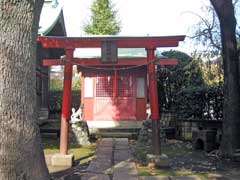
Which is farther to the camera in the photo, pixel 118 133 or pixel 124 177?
pixel 118 133

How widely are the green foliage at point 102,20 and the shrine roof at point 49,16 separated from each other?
17.1 m

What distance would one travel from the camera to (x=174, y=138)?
17.0m

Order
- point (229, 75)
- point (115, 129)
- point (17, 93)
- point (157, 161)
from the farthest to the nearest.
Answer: point (115, 129)
point (229, 75)
point (157, 161)
point (17, 93)

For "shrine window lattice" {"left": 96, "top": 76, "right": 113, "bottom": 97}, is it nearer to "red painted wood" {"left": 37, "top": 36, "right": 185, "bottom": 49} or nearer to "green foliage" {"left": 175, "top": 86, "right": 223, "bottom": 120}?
"green foliage" {"left": 175, "top": 86, "right": 223, "bottom": 120}

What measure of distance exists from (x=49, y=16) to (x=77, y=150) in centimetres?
745

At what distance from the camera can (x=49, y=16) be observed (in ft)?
59.0

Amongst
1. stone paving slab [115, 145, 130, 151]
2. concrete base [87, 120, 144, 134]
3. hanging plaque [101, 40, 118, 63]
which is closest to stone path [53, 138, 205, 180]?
stone paving slab [115, 145, 130, 151]

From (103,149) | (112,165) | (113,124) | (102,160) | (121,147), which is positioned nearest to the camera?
(112,165)

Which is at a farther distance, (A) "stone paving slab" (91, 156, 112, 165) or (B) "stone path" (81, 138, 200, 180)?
(A) "stone paving slab" (91, 156, 112, 165)

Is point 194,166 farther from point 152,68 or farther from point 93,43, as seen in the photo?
point 93,43

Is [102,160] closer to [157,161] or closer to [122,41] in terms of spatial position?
[157,161]

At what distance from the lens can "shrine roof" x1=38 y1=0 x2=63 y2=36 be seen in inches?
624

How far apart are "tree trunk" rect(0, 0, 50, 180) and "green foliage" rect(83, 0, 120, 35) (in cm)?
3145

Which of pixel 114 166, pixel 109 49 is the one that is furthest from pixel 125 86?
pixel 114 166
